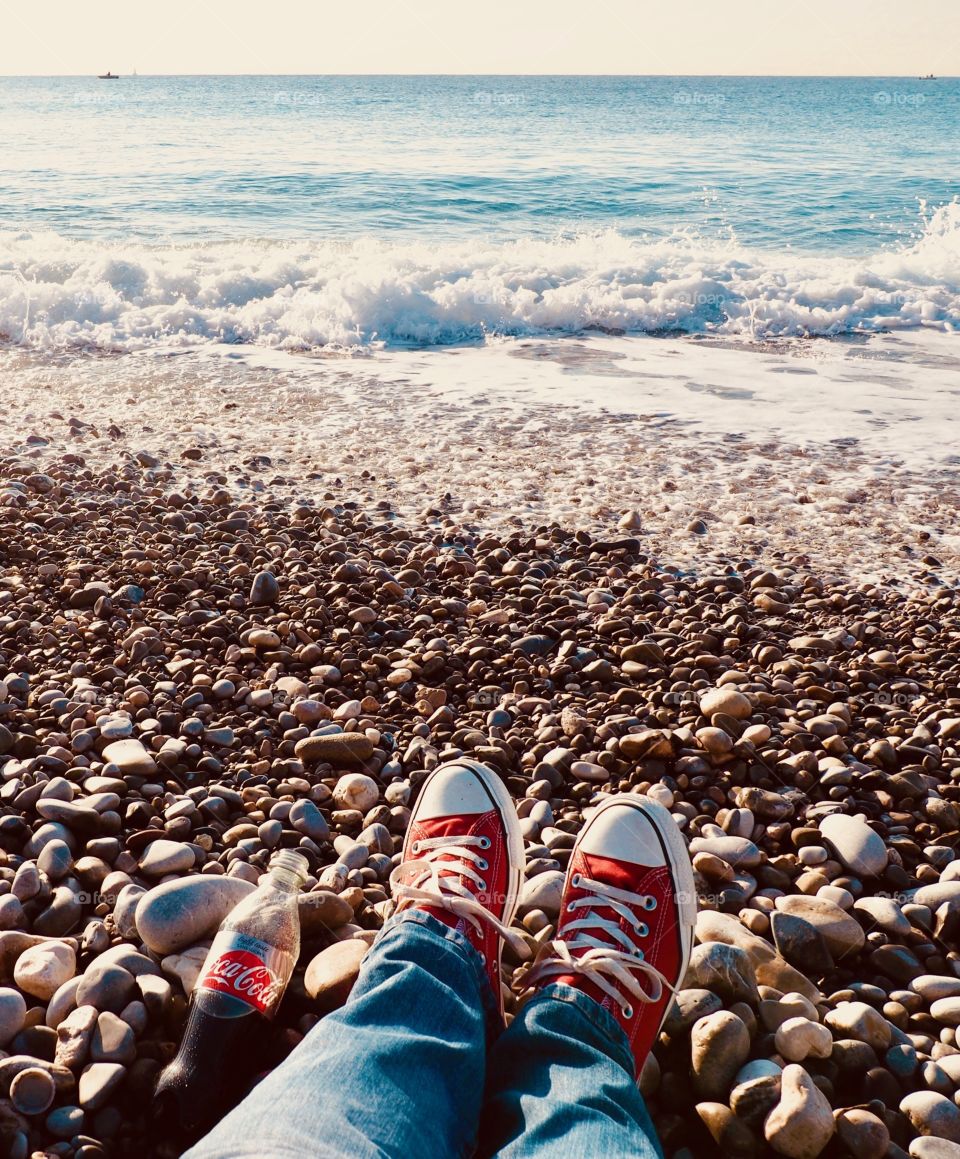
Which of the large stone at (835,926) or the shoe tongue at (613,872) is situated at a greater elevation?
the shoe tongue at (613,872)

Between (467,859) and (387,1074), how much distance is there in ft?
2.17

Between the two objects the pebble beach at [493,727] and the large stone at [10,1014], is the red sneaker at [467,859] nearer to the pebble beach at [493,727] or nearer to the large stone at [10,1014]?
the pebble beach at [493,727]

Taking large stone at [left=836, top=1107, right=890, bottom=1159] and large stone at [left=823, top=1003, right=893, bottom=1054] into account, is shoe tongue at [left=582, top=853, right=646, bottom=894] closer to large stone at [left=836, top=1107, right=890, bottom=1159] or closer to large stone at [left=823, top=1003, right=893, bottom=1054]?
large stone at [left=823, top=1003, right=893, bottom=1054]

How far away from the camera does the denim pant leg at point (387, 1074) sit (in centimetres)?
125

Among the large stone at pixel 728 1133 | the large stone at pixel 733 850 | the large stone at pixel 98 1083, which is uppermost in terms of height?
the large stone at pixel 98 1083

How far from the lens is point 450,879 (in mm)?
1947

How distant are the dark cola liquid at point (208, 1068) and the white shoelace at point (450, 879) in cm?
37

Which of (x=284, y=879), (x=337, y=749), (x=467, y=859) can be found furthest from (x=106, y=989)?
(x=337, y=749)

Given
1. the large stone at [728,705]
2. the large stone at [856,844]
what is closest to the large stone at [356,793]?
the large stone at [728,705]

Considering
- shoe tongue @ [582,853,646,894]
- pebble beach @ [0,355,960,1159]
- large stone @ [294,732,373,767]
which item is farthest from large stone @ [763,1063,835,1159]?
large stone @ [294,732,373,767]

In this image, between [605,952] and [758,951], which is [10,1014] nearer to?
[605,952]

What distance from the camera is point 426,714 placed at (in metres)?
2.86

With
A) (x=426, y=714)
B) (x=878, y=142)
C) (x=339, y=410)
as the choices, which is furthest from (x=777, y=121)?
(x=426, y=714)

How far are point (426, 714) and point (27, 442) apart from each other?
350cm
